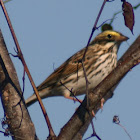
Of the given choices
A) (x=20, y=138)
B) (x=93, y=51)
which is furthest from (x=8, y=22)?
(x=93, y=51)

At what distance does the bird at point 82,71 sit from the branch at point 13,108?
2.45 metres

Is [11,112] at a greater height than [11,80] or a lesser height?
lesser

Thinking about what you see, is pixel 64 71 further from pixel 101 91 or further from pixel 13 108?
pixel 101 91

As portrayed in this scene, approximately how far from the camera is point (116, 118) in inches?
186

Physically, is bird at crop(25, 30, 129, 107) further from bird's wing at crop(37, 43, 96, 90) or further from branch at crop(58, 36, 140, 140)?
branch at crop(58, 36, 140, 140)

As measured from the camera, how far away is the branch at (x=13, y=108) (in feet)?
15.3

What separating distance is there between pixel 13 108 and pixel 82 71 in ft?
9.92

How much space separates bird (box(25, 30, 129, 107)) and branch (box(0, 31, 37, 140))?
8.03 feet

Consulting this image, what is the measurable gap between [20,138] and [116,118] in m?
1.13

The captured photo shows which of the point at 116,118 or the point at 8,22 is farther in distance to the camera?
the point at 116,118

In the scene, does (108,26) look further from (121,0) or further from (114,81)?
(114,81)

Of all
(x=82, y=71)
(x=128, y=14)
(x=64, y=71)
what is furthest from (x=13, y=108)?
(x=64, y=71)

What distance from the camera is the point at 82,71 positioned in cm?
760

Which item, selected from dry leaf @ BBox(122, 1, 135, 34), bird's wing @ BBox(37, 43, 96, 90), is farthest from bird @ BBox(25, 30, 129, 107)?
dry leaf @ BBox(122, 1, 135, 34)
